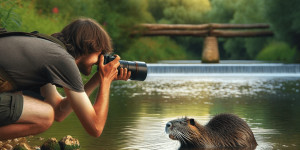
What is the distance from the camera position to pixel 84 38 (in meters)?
3.62

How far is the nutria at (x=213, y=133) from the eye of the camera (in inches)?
217

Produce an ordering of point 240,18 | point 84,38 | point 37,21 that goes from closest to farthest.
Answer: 1. point 84,38
2. point 37,21
3. point 240,18

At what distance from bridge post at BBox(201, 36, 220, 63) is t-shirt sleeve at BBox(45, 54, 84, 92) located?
945 inches

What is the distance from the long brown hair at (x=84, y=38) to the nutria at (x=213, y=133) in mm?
1931

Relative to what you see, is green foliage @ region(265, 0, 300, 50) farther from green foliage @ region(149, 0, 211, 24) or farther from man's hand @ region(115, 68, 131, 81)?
man's hand @ region(115, 68, 131, 81)

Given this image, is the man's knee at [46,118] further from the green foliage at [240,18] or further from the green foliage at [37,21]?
the green foliage at [240,18]

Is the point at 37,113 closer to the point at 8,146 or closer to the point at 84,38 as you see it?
the point at 84,38

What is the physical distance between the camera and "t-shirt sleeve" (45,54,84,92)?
3428 millimetres

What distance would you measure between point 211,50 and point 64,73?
24.0 metres

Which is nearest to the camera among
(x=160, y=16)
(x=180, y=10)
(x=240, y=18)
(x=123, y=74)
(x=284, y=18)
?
(x=123, y=74)

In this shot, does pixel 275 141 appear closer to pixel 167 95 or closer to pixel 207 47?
pixel 167 95

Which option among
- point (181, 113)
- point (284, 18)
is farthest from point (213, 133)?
point (284, 18)

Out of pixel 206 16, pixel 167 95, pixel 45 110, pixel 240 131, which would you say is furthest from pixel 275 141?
pixel 206 16

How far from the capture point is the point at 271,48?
1122 inches
